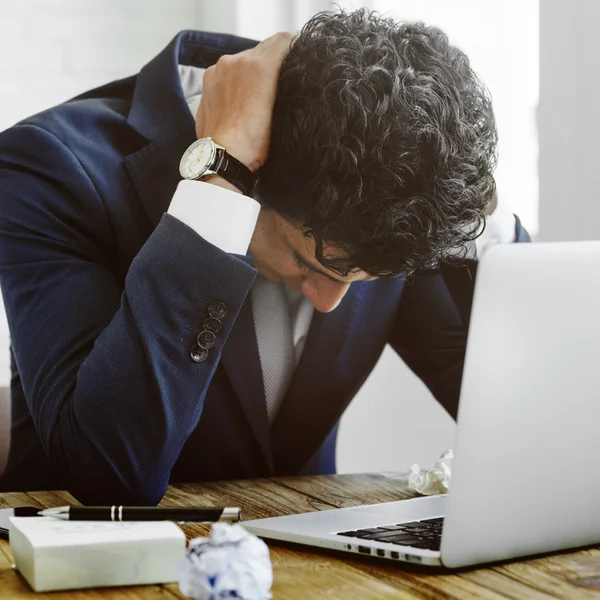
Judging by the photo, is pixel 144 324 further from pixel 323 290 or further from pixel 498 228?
pixel 498 228

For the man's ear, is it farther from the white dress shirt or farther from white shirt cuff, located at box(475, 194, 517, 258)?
the white dress shirt

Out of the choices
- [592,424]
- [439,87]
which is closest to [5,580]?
[592,424]

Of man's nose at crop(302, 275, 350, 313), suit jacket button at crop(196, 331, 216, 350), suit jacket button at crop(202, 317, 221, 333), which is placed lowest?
suit jacket button at crop(196, 331, 216, 350)

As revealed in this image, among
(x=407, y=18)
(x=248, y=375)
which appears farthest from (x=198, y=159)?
(x=407, y=18)

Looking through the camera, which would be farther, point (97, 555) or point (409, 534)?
point (409, 534)

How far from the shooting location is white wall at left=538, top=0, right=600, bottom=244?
67.1 inches

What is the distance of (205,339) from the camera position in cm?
104

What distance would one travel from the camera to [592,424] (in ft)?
2.48

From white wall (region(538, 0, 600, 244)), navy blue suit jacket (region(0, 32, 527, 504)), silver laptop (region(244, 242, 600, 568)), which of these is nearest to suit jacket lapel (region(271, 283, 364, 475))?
navy blue suit jacket (region(0, 32, 527, 504))

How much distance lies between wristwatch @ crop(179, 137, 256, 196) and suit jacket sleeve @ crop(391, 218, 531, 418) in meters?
0.52

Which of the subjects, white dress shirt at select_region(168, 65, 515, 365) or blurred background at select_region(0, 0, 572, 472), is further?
blurred background at select_region(0, 0, 572, 472)

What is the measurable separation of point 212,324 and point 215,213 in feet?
0.48

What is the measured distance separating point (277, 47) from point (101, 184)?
0.32m

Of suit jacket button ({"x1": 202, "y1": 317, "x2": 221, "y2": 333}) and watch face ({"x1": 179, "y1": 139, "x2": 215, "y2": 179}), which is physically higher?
watch face ({"x1": 179, "y1": 139, "x2": 215, "y2": 179})
